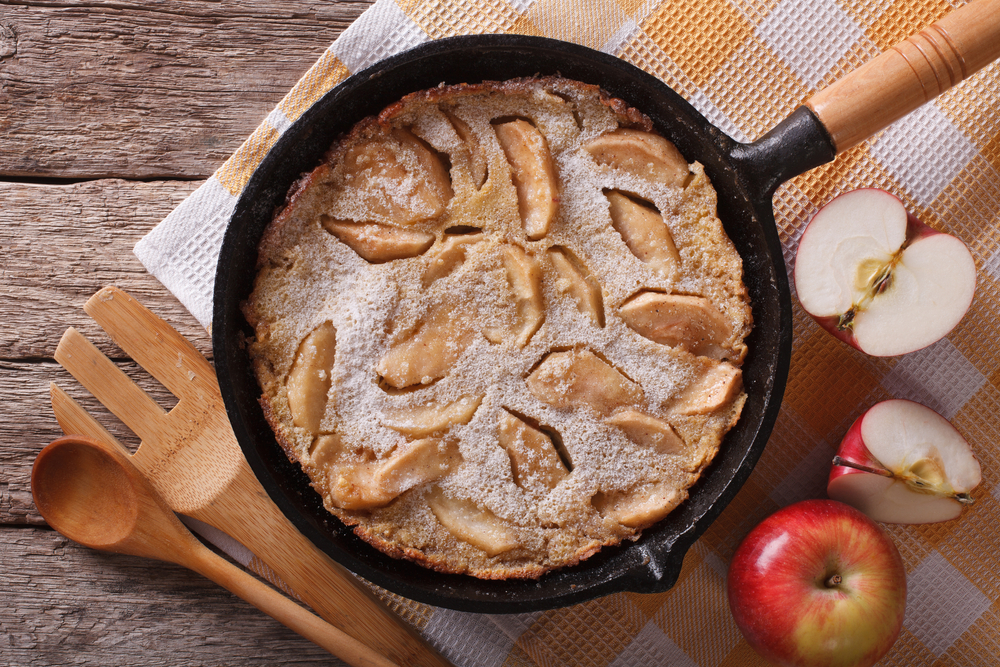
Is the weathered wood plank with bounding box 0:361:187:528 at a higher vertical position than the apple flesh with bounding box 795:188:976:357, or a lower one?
lower

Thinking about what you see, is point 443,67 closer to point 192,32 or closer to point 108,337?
point 192,32

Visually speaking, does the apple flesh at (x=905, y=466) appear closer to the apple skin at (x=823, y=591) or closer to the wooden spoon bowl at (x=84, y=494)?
the apple skin at (x=823, y=591)

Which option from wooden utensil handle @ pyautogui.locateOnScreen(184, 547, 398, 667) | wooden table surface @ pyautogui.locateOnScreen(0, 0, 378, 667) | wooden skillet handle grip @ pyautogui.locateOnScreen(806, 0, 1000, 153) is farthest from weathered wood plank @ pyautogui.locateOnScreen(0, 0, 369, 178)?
wooden skillet handle grip @ pyautogui.locateOnScreen(806, 0, 1000, 153)

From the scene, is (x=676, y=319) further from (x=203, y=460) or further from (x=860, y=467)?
(x=203, y=460)

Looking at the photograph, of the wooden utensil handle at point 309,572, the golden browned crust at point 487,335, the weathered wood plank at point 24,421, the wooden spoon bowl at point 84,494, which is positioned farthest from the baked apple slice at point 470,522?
the weathered wood plank at point 24,421

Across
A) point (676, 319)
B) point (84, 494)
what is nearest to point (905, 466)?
point (676, 319)

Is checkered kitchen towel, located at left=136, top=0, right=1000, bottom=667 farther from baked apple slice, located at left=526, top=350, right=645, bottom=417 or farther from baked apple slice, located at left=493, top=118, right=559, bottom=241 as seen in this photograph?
baked apple slice, located at left=526, top=350, right=645, bottom=417

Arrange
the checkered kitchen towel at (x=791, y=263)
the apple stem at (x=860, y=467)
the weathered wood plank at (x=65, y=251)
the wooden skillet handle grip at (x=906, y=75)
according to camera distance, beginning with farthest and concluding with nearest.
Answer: the weathered wood plank at (x=65, y=251)
the checkered kitchen towel at (x=791, y=263)
the apple stem at (x=860, y=467)
the wooden skillet handle grip at (x=906, y=75)
